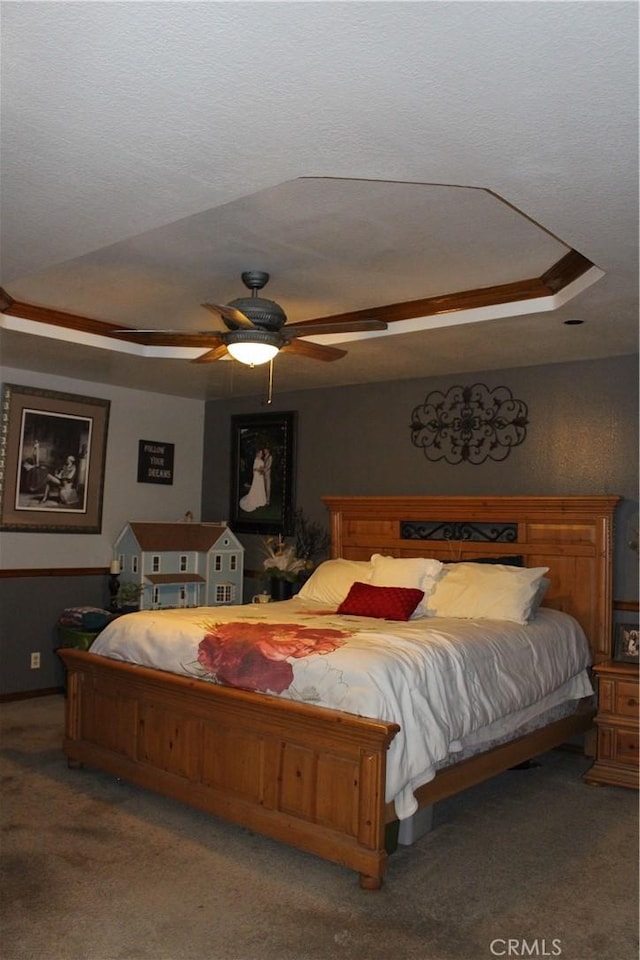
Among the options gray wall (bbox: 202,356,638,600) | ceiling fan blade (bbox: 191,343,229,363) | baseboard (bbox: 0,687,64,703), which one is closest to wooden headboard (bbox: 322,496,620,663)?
gray wall (bbox: 202,356,638,600)

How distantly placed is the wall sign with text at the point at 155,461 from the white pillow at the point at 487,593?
9.78 ft

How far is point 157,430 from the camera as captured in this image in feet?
22.7

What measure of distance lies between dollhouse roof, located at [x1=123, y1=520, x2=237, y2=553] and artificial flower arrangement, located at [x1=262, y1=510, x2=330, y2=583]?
44 cm

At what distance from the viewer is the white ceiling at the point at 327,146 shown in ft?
5.90

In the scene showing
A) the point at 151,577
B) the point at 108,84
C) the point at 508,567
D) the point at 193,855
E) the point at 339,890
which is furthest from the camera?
the point at 151,577

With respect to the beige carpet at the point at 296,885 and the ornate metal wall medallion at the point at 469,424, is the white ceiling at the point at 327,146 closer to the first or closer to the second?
the ornate metal wall medallion at the point at 469,424

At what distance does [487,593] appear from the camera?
4602mm

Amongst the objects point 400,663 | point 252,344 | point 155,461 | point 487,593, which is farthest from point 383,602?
point 155,461

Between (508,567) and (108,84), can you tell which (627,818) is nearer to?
(508,567)

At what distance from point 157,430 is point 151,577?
133 cm

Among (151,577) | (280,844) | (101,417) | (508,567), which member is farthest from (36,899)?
(101,417)

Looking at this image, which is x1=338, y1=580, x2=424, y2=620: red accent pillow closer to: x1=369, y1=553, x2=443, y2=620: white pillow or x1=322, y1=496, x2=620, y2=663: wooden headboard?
x1=369, y1=553, x2=443, y2=620: white pillow

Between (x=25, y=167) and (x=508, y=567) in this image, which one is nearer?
(x=25, y=167)

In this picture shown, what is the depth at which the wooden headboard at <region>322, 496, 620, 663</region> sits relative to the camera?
15.9ft
